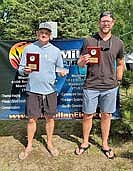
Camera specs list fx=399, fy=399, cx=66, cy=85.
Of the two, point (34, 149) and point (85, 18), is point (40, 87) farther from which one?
point (85, 18)

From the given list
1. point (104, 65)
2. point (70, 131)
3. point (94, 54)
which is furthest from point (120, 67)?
point (70, 131)

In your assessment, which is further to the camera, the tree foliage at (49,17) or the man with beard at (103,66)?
the tree foliage at (49,17)

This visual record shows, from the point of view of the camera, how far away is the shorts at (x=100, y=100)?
16.4ft

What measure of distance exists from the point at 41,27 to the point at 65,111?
4.75 feet

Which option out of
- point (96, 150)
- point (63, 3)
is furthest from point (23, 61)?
point (63, 3)

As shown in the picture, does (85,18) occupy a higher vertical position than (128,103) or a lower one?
higher

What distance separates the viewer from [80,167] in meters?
5.02

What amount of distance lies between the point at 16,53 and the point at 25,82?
0.43 metres

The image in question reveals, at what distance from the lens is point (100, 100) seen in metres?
5.12

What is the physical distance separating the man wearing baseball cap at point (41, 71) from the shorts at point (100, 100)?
1.36 feet

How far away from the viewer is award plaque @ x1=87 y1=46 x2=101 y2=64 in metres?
4.80

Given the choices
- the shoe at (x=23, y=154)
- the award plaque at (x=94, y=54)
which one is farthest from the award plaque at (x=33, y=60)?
the shoe at (x=23, y=154)

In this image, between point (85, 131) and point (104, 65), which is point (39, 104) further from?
point (104, 65)

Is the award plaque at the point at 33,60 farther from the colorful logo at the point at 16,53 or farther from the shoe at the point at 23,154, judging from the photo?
the shoe at the point at 23,154
